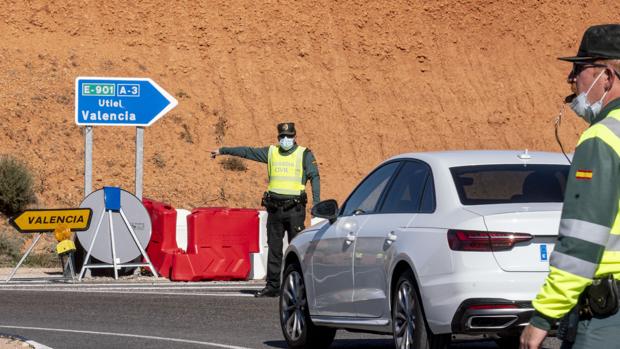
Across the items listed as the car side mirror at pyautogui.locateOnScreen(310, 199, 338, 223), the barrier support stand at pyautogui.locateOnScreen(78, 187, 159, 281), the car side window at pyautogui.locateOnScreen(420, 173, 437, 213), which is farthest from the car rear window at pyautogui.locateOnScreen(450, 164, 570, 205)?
the barrier support stand at pyautogui.locateOnScreen(78, 187, 159, 281)

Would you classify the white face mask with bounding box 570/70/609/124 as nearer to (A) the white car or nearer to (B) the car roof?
(A) the white car

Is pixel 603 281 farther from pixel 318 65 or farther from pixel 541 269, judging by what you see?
pixel 318 65

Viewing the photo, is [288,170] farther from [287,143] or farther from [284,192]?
[287,143]

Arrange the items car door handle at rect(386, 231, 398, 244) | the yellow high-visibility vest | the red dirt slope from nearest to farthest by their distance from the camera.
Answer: the yellow high-visibility vest, car door handle at rect(386, 231, 398, 244), the red dirt slope

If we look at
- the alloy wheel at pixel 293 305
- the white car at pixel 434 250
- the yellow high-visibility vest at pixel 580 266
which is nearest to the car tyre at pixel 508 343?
the white car at pixel 434 250

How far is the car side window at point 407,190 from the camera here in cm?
1009

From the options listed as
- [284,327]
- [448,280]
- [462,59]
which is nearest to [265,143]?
[462,59]

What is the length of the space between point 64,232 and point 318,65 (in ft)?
104

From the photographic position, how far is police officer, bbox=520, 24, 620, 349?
4.55m

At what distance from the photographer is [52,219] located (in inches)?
845

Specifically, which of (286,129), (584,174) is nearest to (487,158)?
(584,174)

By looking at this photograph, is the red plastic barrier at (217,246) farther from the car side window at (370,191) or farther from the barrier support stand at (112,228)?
the car side window at (370,191)

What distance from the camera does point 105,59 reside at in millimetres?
48625

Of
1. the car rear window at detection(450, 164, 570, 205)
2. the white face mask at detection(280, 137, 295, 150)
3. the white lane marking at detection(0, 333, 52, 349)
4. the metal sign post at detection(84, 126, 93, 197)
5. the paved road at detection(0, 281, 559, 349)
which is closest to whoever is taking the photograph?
the car rear window at detection(450, 164, 570, 205)
